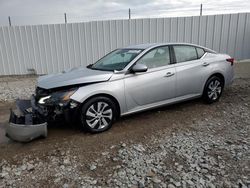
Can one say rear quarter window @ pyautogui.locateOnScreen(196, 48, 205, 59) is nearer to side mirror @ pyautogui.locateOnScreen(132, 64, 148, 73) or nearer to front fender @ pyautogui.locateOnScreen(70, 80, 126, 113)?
side mirror @ pyautogui.locateOnScreen(132, 64, 148, 73)

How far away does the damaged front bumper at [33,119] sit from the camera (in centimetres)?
324

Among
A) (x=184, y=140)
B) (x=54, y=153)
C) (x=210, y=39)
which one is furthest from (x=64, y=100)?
(x=210, y=39)

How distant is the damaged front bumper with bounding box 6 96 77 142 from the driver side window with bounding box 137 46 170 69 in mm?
1634

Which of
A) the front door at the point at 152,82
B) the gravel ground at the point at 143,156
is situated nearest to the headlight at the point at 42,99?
the gravel ground at the point at 143,156

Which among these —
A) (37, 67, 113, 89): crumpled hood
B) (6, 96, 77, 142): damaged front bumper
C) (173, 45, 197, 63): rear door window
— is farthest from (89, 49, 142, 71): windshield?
(6, 96, 77, 142): damaged front bumper

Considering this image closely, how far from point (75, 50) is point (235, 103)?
6.56 m

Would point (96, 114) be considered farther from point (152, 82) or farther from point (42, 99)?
point (152, 82)

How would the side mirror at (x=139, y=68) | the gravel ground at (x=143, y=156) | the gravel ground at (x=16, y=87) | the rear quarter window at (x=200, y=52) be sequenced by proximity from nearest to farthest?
the gravel ground at (x=143, y=156), the side mirror at (x=139, y=68), the rear quarter window at (x=200, y=52), the gravel ground at (x=16, y=87)

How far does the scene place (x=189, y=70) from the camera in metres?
4.56

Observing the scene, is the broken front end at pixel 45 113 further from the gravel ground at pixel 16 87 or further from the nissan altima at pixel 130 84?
the gravel ground at pixel 16 87

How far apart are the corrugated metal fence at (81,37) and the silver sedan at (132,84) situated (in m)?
4.61

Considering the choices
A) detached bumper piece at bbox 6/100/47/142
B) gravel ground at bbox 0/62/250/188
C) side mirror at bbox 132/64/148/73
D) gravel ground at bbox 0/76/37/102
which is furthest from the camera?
gravel ground at bbox 0/76/37/102

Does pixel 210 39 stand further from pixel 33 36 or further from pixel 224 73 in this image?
pixel 33 36

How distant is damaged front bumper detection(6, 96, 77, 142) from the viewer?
10.6 ft
